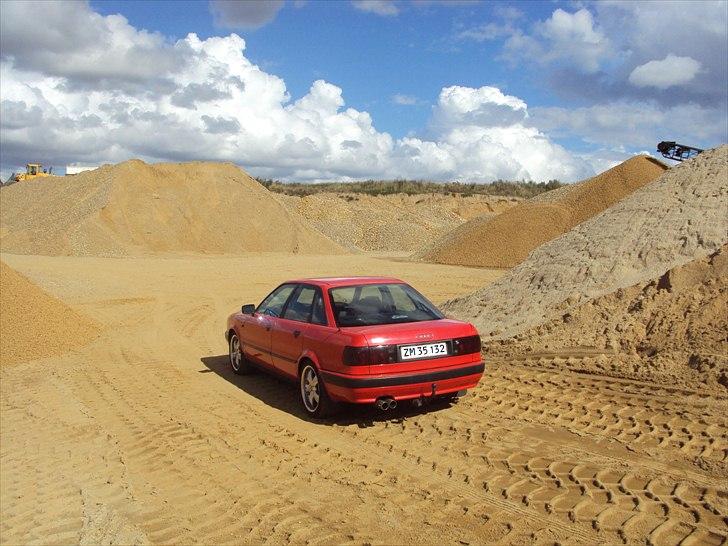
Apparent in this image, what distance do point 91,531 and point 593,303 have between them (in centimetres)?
653

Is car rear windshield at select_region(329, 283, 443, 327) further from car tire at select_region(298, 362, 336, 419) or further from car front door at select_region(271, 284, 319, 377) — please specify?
car tire at select_region(298, 362, 336, 419)

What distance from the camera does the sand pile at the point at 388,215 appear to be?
152 ft

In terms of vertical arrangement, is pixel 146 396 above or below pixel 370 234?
below

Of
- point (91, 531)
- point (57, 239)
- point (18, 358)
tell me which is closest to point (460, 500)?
point (91, 531)

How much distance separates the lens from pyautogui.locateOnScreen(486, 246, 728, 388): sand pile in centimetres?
656

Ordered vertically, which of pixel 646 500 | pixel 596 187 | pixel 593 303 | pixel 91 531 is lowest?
pixel 91 531

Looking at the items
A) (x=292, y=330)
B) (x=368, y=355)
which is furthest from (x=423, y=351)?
(x=292, y=330)

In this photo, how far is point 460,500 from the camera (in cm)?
397

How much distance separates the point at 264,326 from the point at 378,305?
64.1 inches

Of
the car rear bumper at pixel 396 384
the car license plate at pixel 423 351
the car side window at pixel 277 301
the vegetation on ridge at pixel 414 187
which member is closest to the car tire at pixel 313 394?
the car rear bumper at pixel 396 384

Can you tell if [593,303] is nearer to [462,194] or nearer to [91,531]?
[91,531]

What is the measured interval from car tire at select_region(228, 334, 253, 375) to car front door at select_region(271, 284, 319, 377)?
1.15 metres

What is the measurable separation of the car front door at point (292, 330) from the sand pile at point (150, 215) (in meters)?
25.4

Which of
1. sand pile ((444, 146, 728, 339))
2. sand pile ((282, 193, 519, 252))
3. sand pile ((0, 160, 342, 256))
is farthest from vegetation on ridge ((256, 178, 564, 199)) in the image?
sand pile ((444, 146, 728, 339))
